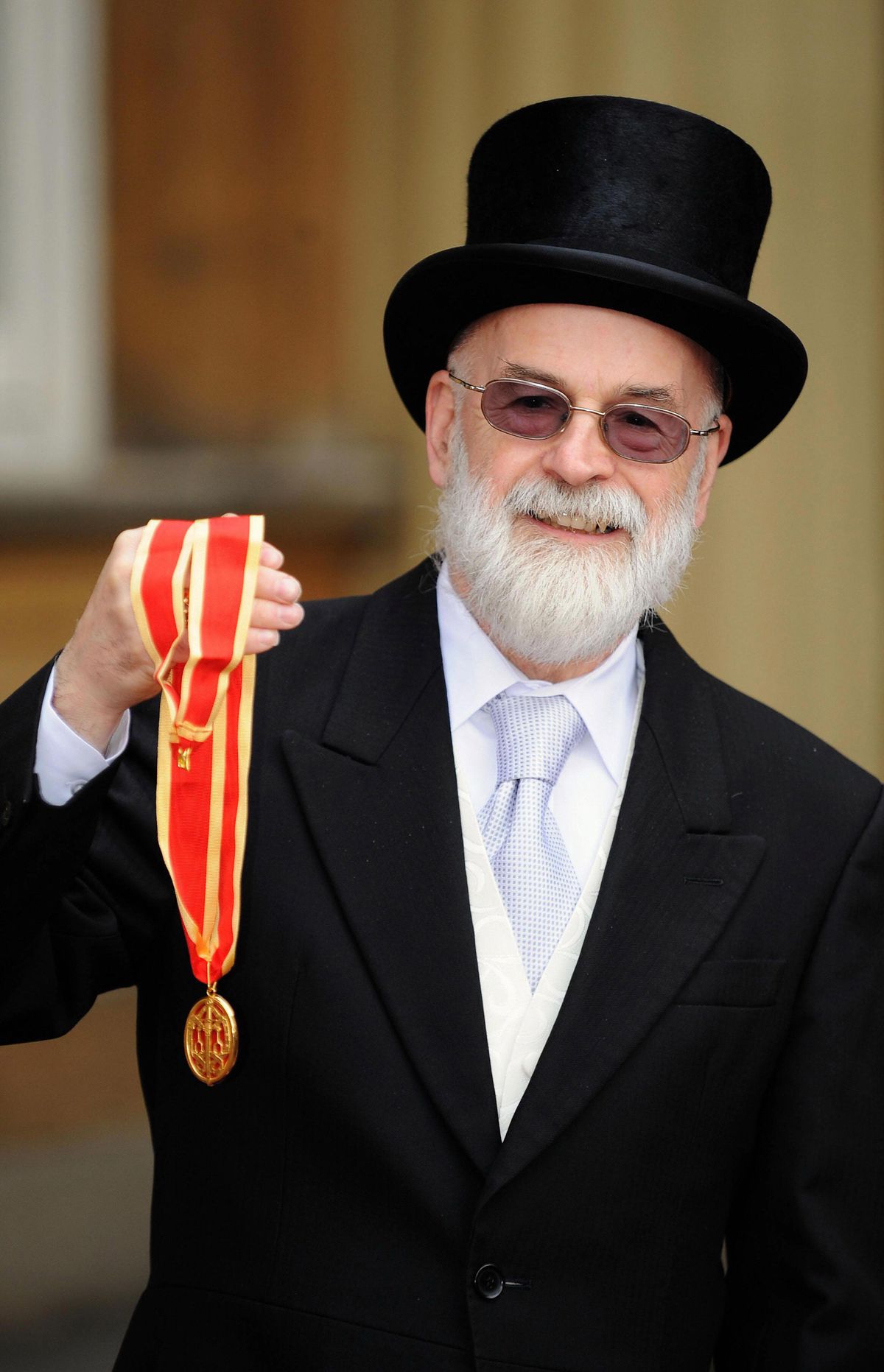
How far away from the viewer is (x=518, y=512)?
7.77 ft

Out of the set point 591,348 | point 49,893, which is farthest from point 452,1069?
point 591,348

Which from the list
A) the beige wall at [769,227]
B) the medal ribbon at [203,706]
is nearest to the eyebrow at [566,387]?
the medal ribbon at [203,706]

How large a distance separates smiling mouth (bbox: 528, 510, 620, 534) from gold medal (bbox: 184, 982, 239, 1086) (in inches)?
32.7

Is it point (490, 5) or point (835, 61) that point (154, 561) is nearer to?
point (490, 5)

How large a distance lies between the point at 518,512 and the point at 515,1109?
0.85m

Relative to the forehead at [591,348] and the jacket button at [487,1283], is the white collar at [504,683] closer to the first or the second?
the forehead at [591,348]

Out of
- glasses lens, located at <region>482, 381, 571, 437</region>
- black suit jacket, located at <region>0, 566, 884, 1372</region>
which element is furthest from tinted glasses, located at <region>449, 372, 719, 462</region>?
black suit jacket, located at <region>0, 566, 884, 1372</region>

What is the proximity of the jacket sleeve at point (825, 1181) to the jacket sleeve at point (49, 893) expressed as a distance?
965 millimetres

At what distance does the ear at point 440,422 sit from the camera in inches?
101

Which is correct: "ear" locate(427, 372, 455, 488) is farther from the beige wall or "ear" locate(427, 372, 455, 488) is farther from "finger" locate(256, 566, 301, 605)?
the beige wall

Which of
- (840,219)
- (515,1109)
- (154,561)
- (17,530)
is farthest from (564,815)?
(840,219)

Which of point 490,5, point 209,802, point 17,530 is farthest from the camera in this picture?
point 490,5

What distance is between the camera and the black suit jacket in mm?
2094

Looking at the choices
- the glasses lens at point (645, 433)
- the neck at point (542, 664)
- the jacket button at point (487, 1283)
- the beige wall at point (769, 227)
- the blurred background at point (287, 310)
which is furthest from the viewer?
the beige wall at point (769, 227)
